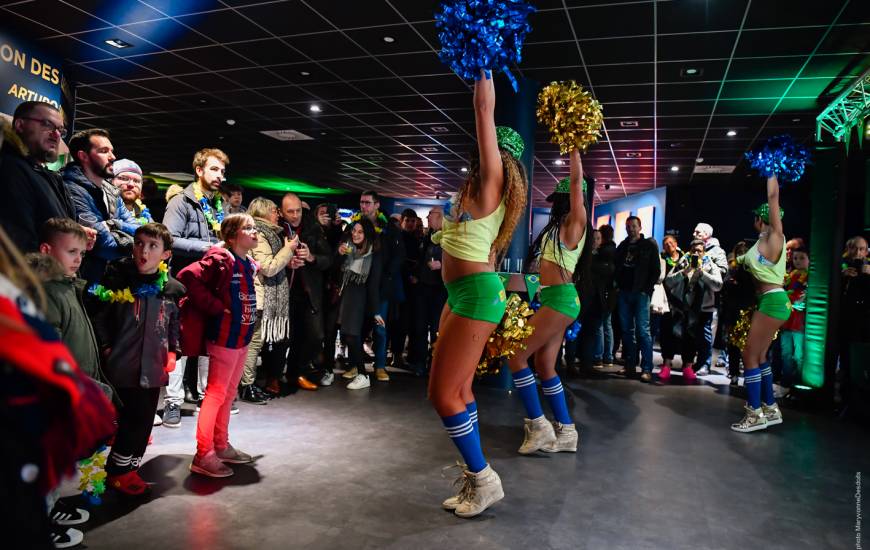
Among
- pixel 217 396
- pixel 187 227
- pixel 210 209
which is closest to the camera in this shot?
pixel 217 396

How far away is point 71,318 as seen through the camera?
229 cm

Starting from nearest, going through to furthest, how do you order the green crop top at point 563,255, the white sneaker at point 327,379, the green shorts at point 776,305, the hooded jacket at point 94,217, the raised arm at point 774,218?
the hooded jacket at point 94,217, the green crop top at point 563,255, the raised arm at point 774,218, the green shorts at point 776,305, the white sneaker at point 327,379

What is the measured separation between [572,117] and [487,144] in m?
1.19

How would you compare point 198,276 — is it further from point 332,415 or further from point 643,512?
point 643,512

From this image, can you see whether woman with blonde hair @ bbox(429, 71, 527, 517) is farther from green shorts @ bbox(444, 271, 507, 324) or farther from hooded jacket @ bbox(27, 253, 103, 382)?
hooded jacket @ bbox(27, 253, 103, 382)

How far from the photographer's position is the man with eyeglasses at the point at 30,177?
7.77ft

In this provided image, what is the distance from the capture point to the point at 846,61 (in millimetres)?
6184

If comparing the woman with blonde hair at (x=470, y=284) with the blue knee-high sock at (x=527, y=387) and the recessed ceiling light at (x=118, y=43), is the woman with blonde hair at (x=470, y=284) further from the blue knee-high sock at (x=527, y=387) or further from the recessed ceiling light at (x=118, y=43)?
the recessed ceiling light at (x=118, y=43)

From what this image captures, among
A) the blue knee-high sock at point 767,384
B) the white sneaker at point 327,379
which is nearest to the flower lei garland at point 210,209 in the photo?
the white sneaker at point 327,379

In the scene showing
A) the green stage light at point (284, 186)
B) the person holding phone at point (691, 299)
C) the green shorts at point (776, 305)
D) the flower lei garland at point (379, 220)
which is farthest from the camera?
the green stage light at point (284, 186)

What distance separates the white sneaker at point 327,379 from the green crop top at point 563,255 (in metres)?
2.71

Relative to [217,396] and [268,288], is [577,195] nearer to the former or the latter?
[217,396]

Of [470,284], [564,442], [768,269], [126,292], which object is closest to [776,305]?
[768,269]

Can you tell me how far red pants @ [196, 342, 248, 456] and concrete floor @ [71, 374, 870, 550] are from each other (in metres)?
0.21
